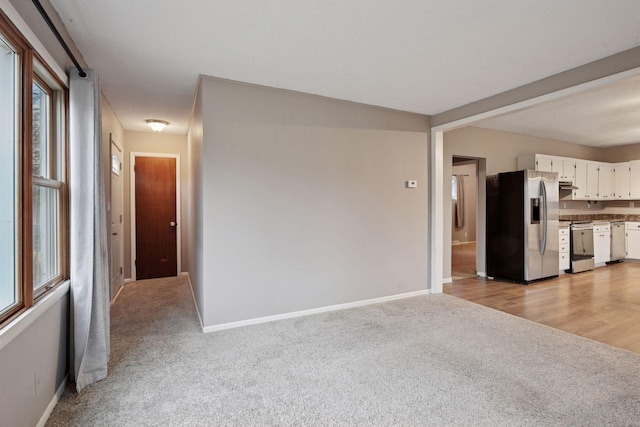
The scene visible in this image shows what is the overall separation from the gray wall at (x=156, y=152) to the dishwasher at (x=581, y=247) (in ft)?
23.4

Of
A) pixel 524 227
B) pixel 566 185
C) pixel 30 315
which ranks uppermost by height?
pixel 566 185

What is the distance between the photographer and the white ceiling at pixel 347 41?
2086 millimetres

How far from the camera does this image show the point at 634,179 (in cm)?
683

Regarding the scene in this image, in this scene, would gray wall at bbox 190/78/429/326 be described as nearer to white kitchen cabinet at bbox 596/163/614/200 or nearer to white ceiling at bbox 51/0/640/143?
white ceiling at bbox 51/0/640/143

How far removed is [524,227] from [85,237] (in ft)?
18.9

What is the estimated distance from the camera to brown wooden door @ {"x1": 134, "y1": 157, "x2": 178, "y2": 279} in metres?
5.44

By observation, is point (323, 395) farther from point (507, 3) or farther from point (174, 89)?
point (174, 89)

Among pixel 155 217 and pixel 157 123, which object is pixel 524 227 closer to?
pixel 157 123

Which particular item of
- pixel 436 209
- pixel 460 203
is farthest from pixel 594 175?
pixel 436 209

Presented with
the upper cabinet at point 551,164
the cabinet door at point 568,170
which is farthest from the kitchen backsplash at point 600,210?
the upper cabinet at point 551,164

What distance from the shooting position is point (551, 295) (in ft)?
14.6

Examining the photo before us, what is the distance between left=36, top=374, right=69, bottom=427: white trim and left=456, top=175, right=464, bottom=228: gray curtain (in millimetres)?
10542

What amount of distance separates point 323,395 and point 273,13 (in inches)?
103

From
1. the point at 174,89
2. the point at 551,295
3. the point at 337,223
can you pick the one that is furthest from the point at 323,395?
the point at 551,295
